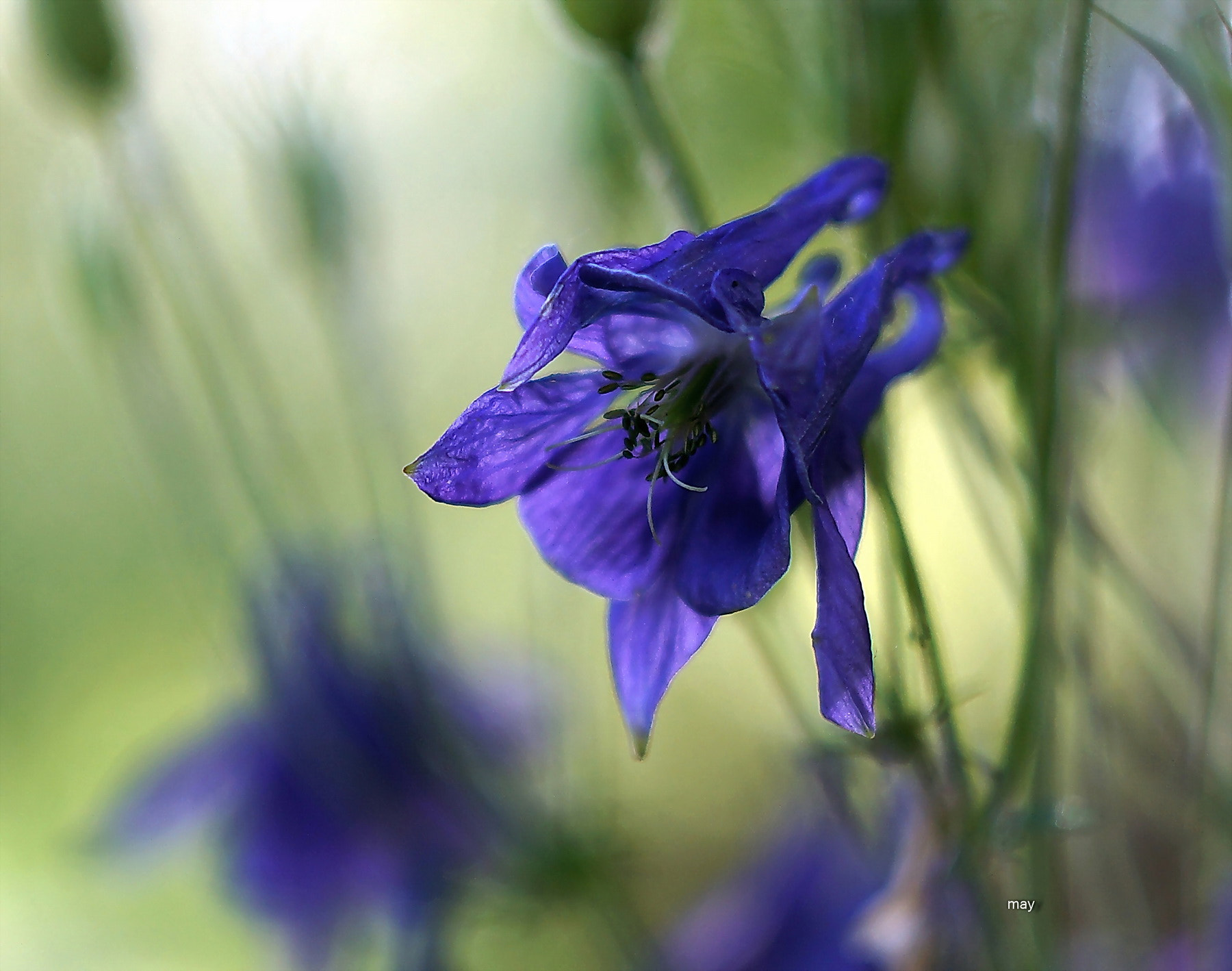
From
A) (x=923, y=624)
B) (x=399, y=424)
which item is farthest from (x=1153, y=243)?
(x=399, y=424)

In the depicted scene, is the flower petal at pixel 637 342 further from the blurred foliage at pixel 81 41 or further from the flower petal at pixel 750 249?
the blurred foliage at pixel 81 41

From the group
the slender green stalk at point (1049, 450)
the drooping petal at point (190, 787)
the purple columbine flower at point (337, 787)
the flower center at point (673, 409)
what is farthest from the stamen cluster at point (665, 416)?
the drooping petal at point (190, 787)

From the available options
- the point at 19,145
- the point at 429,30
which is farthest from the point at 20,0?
the point at 19,145

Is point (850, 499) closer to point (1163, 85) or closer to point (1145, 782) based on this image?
point (1163, 85)

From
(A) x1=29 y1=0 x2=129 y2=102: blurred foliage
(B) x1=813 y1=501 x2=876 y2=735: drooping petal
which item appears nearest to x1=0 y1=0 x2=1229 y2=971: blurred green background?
(A) x1=29 y1=0 x2=129 y2=102: blurred foliage

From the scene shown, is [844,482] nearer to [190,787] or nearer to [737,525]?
[737,525]

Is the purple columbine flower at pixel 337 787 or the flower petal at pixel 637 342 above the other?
the flower petal at pixel 637 342

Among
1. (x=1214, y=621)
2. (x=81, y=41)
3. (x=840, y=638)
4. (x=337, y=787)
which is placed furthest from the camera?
(x=337, y=787)

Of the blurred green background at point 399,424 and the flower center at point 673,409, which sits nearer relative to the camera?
the flower center at point 673,409

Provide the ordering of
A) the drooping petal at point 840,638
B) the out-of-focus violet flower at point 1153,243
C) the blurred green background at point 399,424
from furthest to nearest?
the blurred green background at point 399,424, the out-of-focus violet flower at point 1153,243, the drooping petal at point 840,638
